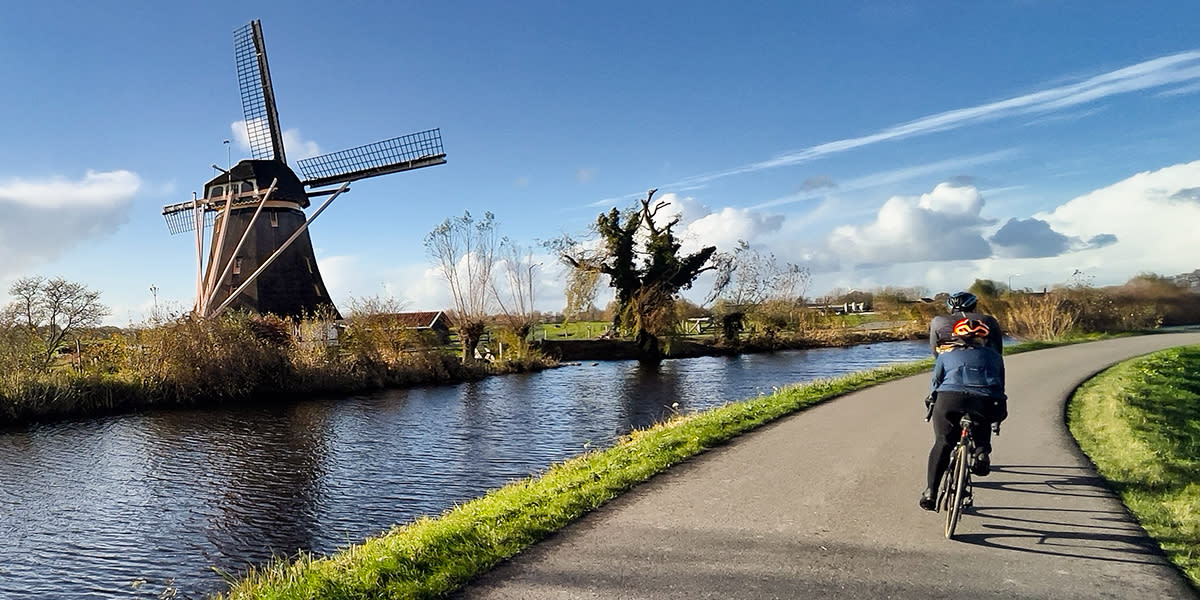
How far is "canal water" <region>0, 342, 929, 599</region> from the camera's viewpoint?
8352mm

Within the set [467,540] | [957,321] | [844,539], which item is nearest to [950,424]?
[957,321]

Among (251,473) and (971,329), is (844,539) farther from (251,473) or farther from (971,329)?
(251,473)

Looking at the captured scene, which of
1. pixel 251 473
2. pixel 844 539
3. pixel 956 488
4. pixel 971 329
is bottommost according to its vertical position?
pixel 251 473

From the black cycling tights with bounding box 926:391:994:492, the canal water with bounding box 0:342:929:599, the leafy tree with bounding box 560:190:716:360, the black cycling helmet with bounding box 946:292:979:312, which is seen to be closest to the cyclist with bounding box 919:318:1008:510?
the black cycling tights with bounding box 926:391:994:492

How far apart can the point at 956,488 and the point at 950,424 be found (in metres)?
0.44

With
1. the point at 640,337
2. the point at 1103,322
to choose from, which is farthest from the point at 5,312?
the point at 1103,322

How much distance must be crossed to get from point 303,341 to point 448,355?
593 centimetres

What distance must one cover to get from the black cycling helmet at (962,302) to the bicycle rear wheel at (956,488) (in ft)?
4.03

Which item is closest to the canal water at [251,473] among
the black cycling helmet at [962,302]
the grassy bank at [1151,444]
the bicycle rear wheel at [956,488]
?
the bicycle rear wheel at [956,488]

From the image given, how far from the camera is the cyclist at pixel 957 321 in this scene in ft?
18.0

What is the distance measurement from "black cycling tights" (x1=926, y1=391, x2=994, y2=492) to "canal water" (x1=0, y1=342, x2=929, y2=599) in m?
6.44

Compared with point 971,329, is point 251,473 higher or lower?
lower

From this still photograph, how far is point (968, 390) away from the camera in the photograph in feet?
17.3

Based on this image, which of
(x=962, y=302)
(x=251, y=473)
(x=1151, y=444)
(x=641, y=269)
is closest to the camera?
(x=962, y=302)
